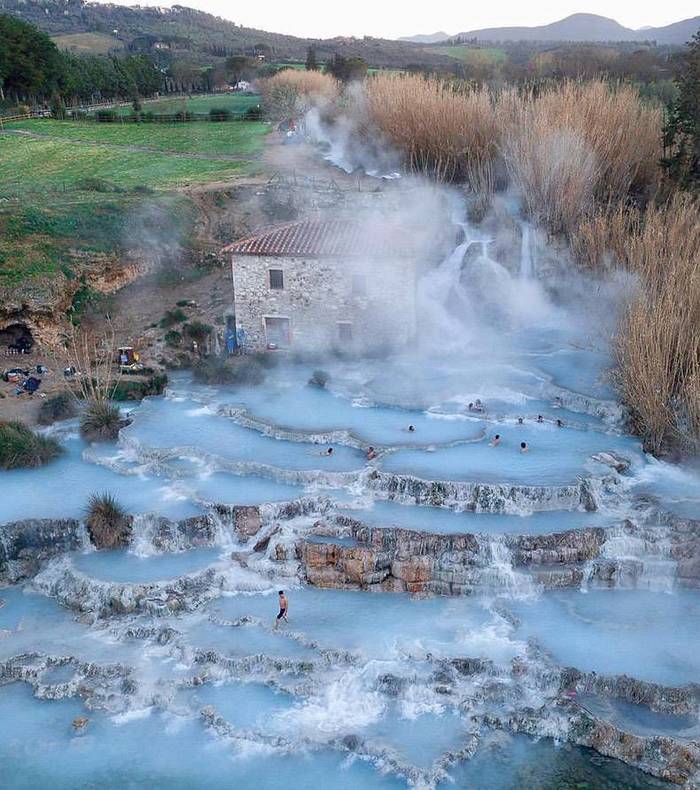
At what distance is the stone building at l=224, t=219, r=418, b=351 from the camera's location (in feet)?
88.5

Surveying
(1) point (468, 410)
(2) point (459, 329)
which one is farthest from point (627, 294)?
(2) point (459, 329)

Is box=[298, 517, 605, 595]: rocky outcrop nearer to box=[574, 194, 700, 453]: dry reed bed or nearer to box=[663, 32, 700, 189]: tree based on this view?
box=[574, 194, 700, 453]: dry reed bed

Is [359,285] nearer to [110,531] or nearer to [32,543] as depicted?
[110,531]

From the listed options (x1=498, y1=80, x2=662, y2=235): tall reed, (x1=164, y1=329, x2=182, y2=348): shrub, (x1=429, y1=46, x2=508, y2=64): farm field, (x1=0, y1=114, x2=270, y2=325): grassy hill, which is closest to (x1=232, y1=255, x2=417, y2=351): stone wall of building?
(x1=164, y1=329, x2=182, y2=348): shrub

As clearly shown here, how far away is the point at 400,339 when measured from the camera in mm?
27812

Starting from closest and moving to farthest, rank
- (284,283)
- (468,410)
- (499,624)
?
(499,624), (468,410), (284,283)

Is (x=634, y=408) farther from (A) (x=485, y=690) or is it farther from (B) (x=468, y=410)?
(A) (x=485, y=690)

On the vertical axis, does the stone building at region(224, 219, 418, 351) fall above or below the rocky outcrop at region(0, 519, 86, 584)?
above

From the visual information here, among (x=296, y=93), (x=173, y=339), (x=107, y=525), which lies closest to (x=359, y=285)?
(x=173, y=339)

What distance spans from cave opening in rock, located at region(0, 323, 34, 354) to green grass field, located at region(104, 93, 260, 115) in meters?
34.3

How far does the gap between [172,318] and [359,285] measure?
792 cm

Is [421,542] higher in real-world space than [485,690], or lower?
higher

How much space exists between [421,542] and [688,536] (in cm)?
609

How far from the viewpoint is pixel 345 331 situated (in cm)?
2791
